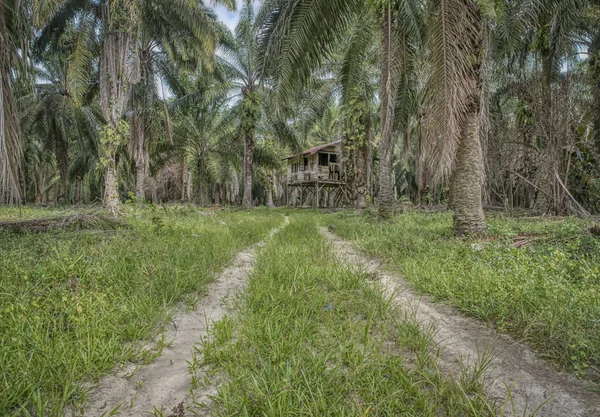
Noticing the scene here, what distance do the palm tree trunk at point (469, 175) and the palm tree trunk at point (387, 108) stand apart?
8.69ft

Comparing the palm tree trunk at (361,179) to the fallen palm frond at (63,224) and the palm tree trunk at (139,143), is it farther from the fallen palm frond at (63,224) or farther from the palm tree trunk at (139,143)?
the fallen palm frond at (63,224)

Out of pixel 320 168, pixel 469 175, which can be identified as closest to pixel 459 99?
pixel 469 175

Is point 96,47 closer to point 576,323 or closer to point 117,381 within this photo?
point 117,381

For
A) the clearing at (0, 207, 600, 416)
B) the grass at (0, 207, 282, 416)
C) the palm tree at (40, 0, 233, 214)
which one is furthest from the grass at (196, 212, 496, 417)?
the palm tree at (40, 0, 233, 214)

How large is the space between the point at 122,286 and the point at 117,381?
4.66ft

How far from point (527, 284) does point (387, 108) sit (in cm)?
648

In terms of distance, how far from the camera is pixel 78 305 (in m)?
2.36

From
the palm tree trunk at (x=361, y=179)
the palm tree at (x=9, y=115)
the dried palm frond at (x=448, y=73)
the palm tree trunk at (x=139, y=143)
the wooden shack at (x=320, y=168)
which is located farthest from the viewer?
the wooden shack at (x=320, y=168)

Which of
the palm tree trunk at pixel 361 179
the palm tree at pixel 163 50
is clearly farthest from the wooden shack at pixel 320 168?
the palm tree at pixel 163 50

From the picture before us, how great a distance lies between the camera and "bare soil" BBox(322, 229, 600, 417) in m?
1.53

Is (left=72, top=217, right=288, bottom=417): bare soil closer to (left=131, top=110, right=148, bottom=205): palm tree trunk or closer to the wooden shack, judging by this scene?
(left=131, top=110, right=148, bottom=205): palm tree trunk

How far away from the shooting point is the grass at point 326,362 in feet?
4.73

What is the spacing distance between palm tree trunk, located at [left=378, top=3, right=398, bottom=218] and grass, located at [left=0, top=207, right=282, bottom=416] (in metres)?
6.10

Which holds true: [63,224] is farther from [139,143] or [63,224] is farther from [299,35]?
[139,143]
